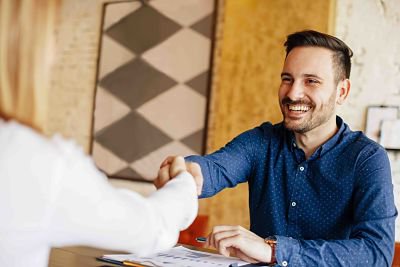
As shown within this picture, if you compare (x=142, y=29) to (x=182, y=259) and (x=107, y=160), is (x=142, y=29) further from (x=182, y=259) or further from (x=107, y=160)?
(x=182, y=259)

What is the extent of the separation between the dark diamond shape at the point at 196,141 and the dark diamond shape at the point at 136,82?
503mm

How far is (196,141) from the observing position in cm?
445

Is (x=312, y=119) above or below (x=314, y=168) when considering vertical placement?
above

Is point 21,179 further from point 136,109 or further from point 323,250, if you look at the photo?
point 136,109

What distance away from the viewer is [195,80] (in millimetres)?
4484

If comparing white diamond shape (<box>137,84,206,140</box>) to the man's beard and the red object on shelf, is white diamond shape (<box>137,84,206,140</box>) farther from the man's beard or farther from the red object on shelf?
the man's beard

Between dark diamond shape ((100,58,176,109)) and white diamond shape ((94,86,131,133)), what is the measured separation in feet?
0.17

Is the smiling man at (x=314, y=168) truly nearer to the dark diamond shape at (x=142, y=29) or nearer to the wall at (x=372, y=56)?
the wall at (x=372, y=56)

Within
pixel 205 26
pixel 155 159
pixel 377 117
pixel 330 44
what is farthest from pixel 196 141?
pixel 330 44

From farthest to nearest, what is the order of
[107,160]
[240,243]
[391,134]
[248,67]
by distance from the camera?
[107,160] < [248,67] < [391,134] < [240,243]

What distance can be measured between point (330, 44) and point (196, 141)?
2563mm

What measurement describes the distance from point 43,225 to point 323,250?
917 mm

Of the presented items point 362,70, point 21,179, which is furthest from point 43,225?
point 362,70

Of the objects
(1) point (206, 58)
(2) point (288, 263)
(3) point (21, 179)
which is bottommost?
(2) point (288, 263)
